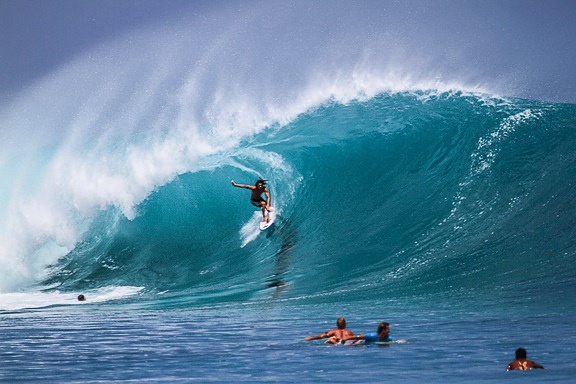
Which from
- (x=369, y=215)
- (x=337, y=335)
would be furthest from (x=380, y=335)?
(x=369, y=215)

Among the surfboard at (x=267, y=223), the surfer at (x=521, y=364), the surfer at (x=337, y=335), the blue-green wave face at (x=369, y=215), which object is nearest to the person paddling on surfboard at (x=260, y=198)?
the surfboard at (x=267, y=223)

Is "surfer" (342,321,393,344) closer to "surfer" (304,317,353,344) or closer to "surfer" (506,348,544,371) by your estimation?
"surfer" (304,317,353,344)

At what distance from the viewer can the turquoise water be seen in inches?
274

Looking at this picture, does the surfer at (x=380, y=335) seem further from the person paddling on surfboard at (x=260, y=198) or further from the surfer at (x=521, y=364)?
the person paddling on surfboard at (x=260, y=198)

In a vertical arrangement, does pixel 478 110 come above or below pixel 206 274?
above

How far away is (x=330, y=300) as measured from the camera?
10.8 m

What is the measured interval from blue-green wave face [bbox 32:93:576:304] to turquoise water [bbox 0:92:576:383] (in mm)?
48

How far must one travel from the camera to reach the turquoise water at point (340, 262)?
6.95 metres

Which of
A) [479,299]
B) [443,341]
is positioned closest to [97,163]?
[479,299]

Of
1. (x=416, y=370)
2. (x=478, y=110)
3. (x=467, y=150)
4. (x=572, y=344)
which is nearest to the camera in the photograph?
(x=416, y=370)

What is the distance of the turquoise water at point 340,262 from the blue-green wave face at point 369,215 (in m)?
0.05

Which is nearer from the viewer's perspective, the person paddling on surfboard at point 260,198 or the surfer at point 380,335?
the surfer at point 380,335

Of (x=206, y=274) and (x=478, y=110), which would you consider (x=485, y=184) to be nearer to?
(x=478, y=110)

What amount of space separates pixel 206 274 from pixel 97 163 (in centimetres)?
720
